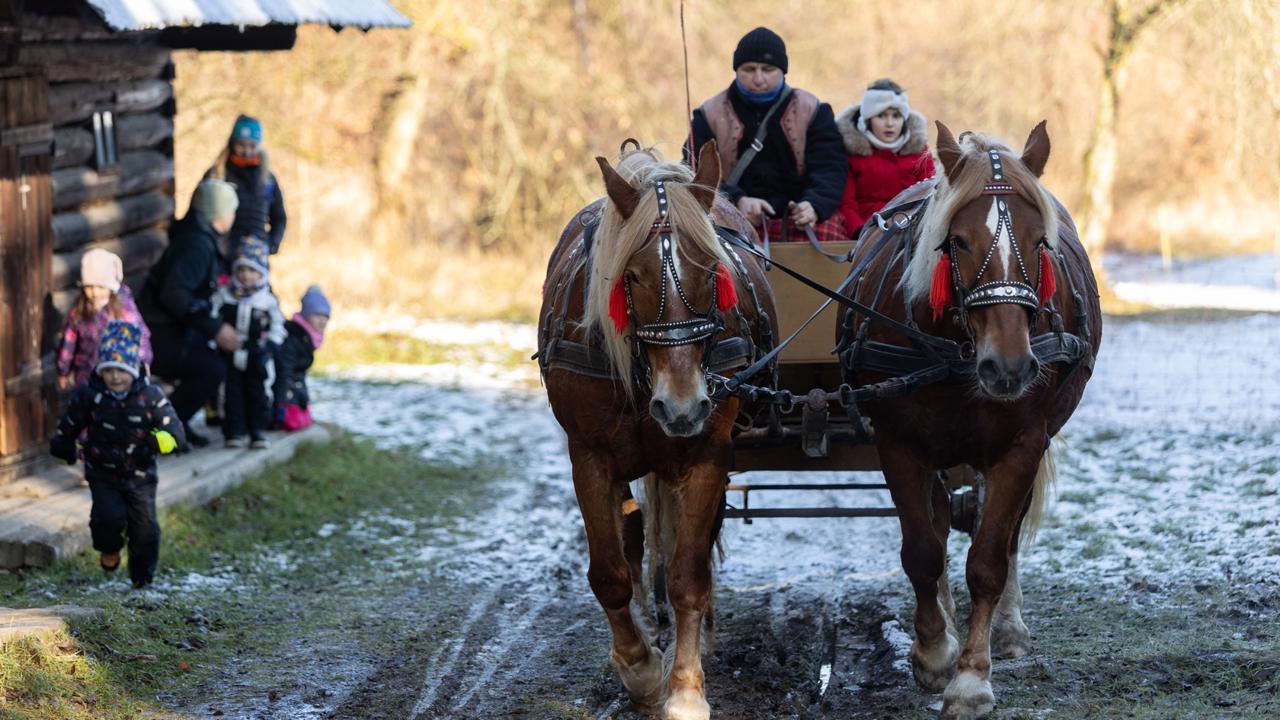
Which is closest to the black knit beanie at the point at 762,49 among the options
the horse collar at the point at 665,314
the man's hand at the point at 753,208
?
the man's hand at the point at 753,208

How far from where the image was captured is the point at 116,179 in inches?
355

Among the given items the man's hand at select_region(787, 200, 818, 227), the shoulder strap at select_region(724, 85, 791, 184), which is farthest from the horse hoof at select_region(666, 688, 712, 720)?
the shoulder strap at select_region(724, 85, 791, 184)

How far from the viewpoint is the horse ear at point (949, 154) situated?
464 cm

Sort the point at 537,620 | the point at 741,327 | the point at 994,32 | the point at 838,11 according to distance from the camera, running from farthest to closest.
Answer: the point at 838,11 → the point at 994,32 → the point at 537,620 → the point at 741,327

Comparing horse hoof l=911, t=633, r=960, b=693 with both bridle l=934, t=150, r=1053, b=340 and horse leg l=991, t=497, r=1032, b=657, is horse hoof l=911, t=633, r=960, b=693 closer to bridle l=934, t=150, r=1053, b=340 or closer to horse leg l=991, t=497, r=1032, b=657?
horse leg l=991, t=497, r=1032, b=657

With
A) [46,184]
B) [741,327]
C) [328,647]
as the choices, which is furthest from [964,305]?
[46,184]

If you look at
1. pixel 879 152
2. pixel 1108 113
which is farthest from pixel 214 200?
pixel 1108 113

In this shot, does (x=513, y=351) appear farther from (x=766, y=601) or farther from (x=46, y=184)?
(x=766, y=601)

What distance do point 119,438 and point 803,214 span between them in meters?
3.24

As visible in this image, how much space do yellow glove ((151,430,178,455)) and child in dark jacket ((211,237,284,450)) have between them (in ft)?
7.96

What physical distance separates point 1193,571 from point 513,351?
923 cm

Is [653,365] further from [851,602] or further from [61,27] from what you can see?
[61,27]

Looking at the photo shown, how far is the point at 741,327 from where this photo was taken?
4812 mm

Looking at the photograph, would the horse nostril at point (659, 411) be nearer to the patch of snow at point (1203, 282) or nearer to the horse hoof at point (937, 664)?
the horse hoof at point (937, 664)
